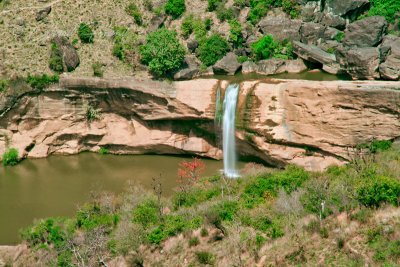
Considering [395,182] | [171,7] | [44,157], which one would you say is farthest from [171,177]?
[171,7]

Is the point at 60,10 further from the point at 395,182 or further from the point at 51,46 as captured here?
the point at 395,182

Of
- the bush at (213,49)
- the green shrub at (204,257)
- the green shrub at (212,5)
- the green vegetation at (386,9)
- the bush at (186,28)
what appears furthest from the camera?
the green shrub at (212,5)

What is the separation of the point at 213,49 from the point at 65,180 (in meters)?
18.7

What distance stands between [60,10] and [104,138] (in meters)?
16.9

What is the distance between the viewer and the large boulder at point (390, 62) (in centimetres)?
3338

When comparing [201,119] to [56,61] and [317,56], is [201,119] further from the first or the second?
[56,61]

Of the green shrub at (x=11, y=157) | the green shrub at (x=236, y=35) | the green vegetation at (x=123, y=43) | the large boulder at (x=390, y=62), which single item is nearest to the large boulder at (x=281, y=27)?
the green shrub at (x=236, y=35)

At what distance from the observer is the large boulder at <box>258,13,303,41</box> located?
4209 centimetres

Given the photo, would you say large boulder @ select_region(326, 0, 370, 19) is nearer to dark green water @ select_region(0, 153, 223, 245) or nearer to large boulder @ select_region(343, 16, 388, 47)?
large boulder @ select_region(343, 16, 388, 47)

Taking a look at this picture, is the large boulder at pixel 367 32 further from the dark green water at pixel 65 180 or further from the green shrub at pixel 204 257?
the green shrub at pixel 204 257

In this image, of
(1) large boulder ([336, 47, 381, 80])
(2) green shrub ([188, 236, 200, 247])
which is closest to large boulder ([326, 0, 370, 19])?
(1) large boulder ([336, 47, 381, 80])

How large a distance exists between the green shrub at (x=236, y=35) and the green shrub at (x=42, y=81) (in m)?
17.8

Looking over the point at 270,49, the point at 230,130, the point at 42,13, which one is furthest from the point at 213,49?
the point at 42,13

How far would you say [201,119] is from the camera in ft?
117
